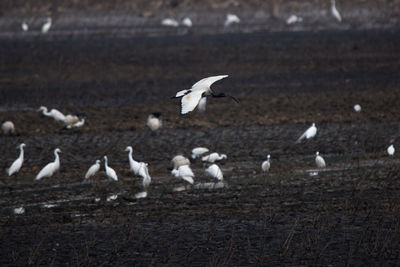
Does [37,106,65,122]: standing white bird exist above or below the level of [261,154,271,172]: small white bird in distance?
above

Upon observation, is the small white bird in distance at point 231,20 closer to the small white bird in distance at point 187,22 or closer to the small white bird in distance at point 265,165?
the small white bird in distance at point 187,22

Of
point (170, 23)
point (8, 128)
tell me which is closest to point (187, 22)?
point (170, 23)

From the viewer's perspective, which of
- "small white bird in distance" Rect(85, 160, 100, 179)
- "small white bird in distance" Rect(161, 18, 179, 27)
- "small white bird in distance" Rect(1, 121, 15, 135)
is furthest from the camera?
"small white bird in distance" Rect(161, 18, 179, 27)

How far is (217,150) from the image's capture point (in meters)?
17.5

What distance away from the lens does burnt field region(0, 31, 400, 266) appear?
35.9ft

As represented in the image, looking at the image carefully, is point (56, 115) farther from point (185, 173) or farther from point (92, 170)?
point (185, 173)

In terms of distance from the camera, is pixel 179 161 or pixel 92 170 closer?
pixel 92 170

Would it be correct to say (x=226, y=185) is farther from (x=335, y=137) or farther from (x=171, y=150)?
(x=335, y=137)

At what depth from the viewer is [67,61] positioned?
31.5m

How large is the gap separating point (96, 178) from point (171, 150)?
2.66m

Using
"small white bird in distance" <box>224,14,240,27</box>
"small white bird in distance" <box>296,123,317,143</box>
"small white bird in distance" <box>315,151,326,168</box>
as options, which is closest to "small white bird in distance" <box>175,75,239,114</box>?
"small white bird in distance" <box>315,151,326,168</box>

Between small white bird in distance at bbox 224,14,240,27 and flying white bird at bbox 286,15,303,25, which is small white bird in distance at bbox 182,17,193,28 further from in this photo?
flying white bird at bbox 286,15,303,25

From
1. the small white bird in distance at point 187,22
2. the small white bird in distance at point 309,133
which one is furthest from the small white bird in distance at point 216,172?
the small white bird in distance at point 187,22

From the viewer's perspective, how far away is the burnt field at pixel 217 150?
35.9 ft
